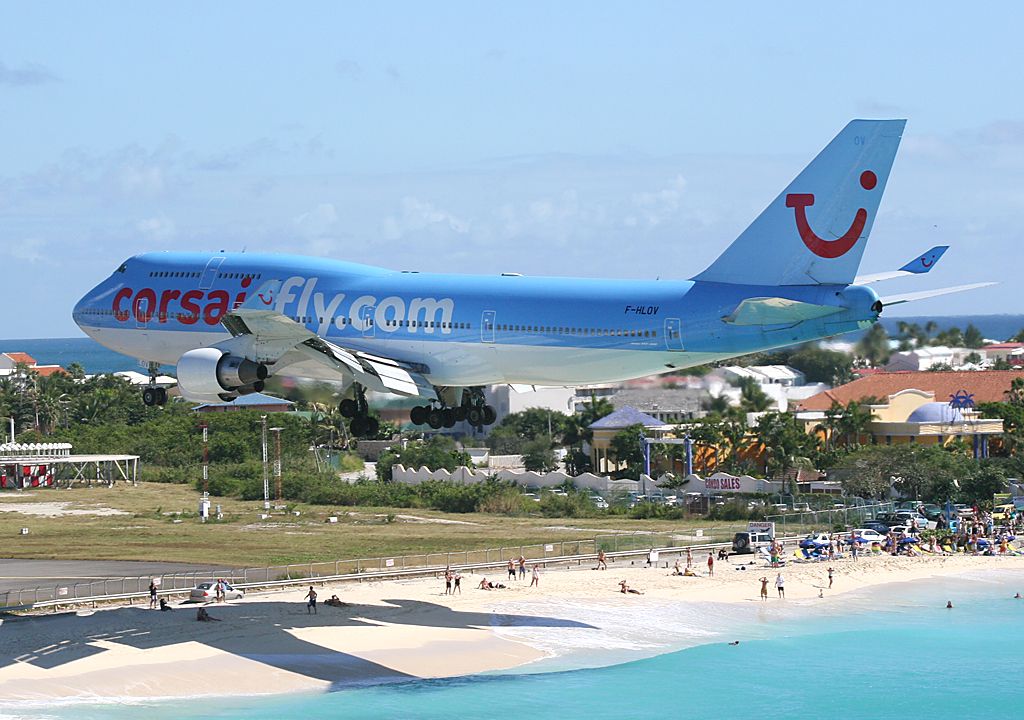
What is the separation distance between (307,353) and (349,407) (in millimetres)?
3435

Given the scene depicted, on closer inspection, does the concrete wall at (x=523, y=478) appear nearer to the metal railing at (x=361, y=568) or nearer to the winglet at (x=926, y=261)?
the metal railing at (x=361, y=568)

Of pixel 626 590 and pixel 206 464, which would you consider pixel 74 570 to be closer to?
pixel 626 590

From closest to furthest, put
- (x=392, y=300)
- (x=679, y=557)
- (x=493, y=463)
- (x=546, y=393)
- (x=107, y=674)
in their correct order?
(x=392, y=300) → (x=107, y=674) → (x=679, y=557) → (x=493, y=463) → (x=546, y=393)

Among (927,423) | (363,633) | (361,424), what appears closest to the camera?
(361,424)

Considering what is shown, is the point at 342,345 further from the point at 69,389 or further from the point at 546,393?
the point at 69,389

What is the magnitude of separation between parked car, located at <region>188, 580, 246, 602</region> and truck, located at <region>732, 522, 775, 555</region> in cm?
2436

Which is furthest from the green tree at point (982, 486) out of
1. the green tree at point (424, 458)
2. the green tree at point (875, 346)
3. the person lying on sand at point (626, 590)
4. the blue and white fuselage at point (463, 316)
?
the blue and white fuselage at point (463, 316)

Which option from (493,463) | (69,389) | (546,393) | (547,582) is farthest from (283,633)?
(69,389)

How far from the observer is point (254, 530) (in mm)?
82938

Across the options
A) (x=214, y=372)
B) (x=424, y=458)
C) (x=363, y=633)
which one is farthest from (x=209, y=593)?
(x=424, y=458)

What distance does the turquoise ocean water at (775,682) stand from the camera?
5150 centimetres

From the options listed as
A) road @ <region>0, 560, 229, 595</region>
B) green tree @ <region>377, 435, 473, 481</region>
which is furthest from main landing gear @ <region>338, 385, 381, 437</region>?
green tree @ <region>377, 435, 473, 481</region>

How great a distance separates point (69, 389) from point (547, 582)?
80.8 meters

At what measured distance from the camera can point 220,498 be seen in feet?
321
